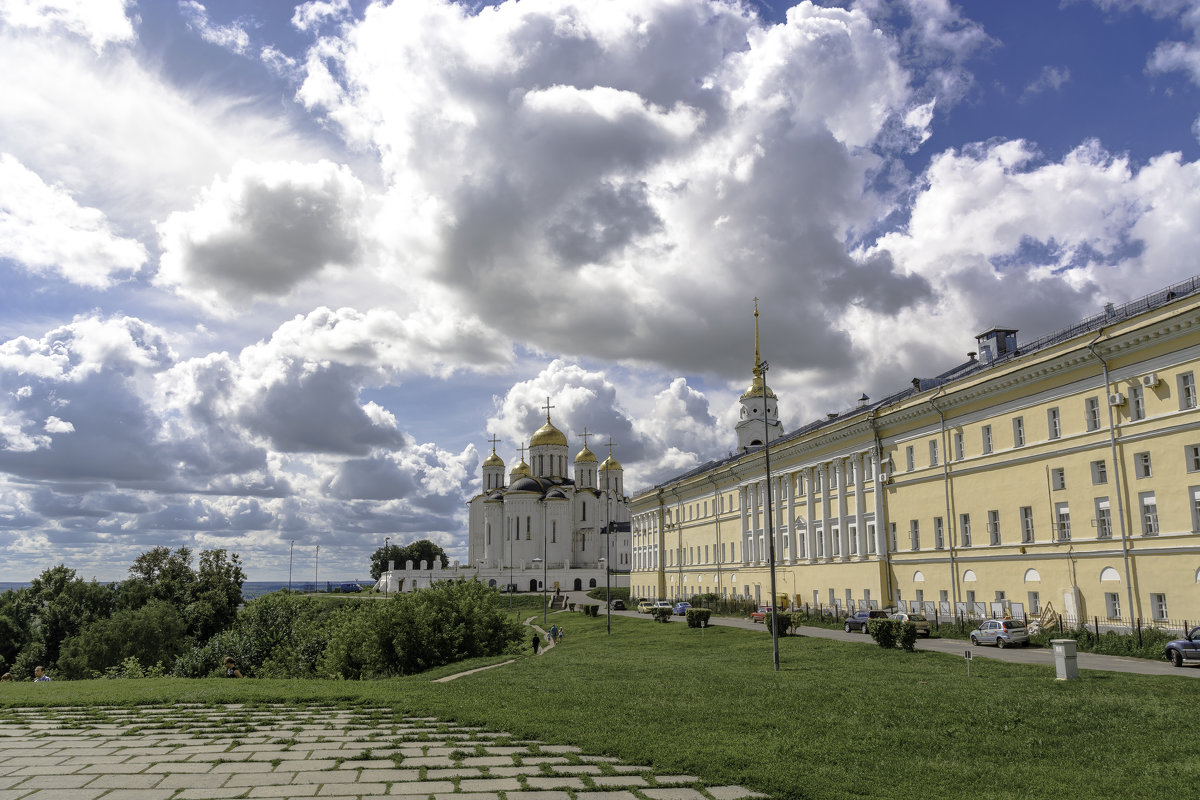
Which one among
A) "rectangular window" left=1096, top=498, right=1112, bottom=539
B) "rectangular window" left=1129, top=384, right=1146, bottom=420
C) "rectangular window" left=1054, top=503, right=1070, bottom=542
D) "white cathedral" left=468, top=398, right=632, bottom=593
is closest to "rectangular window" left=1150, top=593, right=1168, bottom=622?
"rectangular window" left=1096, top=498, right=1112, bottom=539

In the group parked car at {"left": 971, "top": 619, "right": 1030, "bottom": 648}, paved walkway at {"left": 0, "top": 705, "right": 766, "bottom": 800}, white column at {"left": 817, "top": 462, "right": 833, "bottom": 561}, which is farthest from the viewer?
white column at {"left": 817, "top": 462, "right": 833, "bottom": 561}

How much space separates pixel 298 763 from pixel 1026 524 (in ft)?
105

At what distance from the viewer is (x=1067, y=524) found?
106ft

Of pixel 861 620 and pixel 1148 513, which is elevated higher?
pixel 1148 513

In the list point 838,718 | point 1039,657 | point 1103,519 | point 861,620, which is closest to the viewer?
point 838,718

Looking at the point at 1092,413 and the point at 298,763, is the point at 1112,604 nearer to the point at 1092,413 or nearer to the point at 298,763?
the point at 1092,413

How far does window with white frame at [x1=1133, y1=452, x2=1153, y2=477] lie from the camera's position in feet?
94.8

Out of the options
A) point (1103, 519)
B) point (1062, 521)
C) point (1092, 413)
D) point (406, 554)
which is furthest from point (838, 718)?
point (406, 554)

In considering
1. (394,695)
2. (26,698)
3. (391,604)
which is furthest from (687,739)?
(391,604)

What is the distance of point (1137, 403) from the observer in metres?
29.3

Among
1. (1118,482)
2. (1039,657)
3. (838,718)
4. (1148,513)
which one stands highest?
(1118,482)

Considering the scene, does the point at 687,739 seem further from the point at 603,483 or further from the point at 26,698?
the point at 603,483

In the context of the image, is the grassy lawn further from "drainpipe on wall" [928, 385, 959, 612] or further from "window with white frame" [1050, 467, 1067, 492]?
"drainpipe on wall" [928, 385, 959, 612]

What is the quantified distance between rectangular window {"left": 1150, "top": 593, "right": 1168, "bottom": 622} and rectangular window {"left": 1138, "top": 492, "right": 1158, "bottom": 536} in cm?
208
